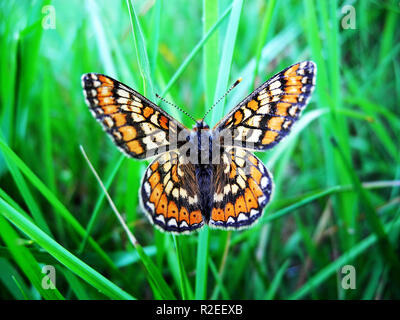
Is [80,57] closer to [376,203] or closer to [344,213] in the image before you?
[344,213]

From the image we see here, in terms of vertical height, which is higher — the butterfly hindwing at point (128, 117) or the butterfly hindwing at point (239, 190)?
the butterfly hindwing at point (128, 117)

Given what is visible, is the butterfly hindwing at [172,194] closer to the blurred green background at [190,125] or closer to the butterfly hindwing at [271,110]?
the blurred green background at [190,125]

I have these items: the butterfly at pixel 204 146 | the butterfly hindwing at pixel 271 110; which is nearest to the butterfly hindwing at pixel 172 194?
the butterfly at pixel 204 146

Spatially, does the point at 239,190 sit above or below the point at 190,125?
below

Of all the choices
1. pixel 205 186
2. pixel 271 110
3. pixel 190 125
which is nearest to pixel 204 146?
pixel 205 186

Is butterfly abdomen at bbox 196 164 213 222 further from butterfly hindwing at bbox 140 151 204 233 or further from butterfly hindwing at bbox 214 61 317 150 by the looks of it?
butterfly hindwing at bbox 214 61 317 150

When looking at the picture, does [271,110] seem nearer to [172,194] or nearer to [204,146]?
[204,146]
